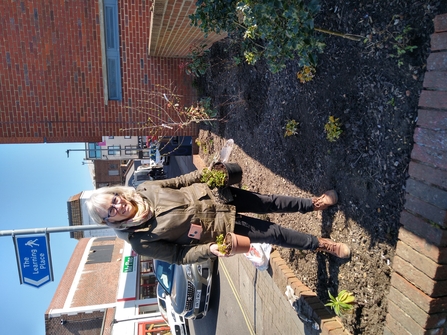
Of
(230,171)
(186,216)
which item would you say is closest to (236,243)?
(186,216)

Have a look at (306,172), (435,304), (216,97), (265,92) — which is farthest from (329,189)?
(216,97)

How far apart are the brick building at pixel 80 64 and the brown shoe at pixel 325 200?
4130 millimetres

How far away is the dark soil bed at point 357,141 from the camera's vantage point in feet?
9.09

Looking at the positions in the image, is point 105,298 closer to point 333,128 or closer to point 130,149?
point 130,149

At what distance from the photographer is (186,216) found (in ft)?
10.8

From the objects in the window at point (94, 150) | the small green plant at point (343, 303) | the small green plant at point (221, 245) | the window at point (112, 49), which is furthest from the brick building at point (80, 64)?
the window at point (94, 150)

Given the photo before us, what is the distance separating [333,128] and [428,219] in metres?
1.39

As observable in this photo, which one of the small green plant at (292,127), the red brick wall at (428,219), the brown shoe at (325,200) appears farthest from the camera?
the small green plant at (292,127)

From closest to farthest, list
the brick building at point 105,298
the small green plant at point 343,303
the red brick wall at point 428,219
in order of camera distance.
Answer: the red brick wall at point 428,219
the small green plant at point 343,303
the brick building at point 105,298

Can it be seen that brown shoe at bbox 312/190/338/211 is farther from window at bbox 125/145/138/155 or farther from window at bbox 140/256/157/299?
window at bbox 125/145/138/155

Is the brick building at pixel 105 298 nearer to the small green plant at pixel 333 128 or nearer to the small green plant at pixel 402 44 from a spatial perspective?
the small green plant at pixel 333 128

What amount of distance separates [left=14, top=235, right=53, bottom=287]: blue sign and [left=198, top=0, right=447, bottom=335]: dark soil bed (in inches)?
150

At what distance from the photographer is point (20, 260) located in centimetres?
518

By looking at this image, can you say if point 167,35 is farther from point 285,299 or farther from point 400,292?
point 400,292
